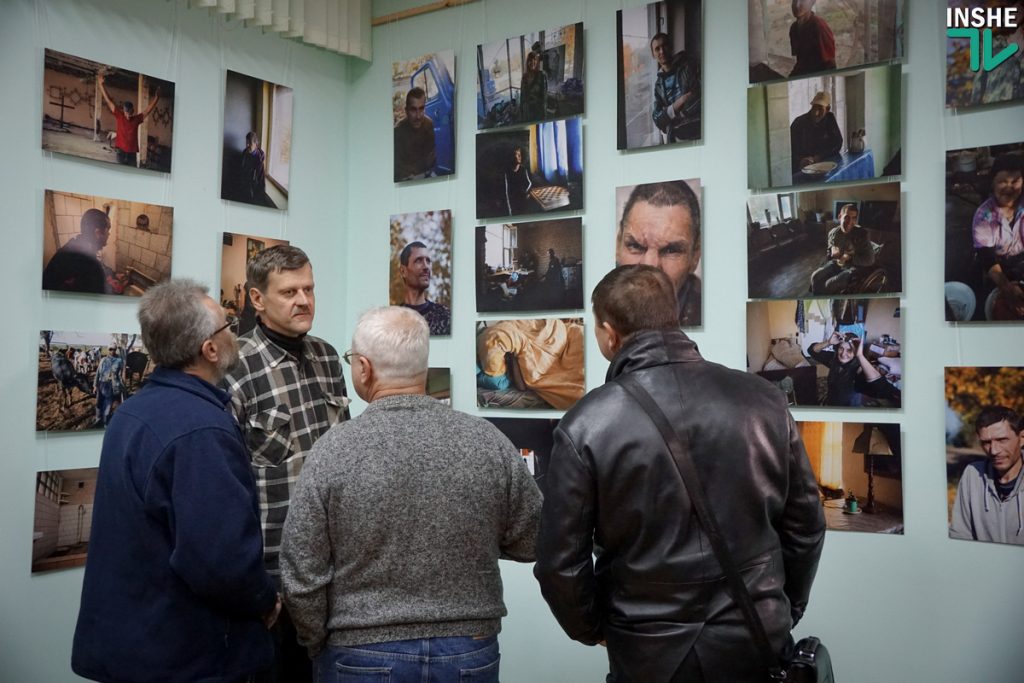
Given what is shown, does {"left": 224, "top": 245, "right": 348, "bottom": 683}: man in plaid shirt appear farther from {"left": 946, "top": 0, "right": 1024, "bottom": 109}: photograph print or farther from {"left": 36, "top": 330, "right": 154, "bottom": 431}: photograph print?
{"left": 946, "top": 0, "right": 1024, "bottom": 109}: photograph print

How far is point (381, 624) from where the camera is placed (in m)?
2.10

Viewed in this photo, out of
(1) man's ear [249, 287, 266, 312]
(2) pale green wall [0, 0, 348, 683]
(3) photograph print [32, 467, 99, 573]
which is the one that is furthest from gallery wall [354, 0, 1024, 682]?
(3) photograph print [32, 467, 99, 573]

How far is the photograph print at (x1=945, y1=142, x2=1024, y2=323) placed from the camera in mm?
3004

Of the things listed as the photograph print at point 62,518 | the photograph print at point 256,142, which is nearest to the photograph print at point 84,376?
the photograph print at point 62,518

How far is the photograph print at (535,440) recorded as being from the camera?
4.02 m

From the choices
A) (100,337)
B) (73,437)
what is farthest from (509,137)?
(73,437)

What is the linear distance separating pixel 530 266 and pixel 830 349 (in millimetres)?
1425

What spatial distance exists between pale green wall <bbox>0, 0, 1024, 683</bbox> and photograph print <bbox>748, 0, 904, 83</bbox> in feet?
0.30

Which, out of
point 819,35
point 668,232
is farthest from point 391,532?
point 819,35

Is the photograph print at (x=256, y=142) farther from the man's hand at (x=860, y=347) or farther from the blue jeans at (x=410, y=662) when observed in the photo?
the man's hand at (x=860, y=347)

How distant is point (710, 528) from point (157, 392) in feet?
4.78

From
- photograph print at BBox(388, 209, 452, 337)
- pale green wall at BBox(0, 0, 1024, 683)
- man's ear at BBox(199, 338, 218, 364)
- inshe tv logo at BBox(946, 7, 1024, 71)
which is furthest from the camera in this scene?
photograph print at BBox(388, 209, 452, 337)

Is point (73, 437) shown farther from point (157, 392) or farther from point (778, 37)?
point (778, 37)

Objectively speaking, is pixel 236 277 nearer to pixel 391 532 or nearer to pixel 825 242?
pixel 391 532
